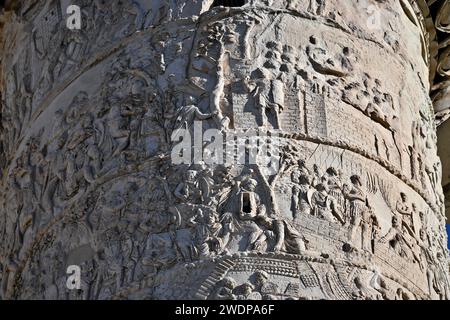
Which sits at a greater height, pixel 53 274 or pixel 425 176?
pixel 425 176

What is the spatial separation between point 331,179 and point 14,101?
5.77ft

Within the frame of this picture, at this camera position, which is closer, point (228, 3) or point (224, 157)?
point (224, 157)

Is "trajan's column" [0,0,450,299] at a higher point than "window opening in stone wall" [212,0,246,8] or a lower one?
lower

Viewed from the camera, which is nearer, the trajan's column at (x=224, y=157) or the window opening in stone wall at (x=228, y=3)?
the trajan's column at (x=224, y=157)

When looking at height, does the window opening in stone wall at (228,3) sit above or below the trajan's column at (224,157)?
above

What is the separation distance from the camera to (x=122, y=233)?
7.76 metres

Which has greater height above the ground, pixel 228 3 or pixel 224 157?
pixel 228 3

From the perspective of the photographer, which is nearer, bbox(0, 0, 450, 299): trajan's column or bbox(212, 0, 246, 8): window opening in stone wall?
bbox(0, 0, 450, 299): trajan's column

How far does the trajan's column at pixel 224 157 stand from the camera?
25.0ft

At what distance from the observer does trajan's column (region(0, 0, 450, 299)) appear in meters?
7.62

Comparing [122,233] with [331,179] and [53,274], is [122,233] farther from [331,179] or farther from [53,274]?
[331,179]

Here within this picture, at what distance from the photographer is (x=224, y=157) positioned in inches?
308
